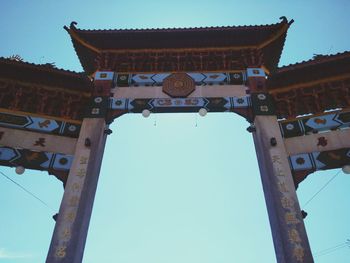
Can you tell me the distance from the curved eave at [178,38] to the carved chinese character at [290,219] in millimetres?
5776

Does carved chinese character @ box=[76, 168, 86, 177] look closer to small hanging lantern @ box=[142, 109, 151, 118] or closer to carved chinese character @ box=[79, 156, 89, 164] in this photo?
carved chinese character @ box=[79, 156, 89, 164]

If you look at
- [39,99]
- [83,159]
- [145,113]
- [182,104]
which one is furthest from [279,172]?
[39,99]

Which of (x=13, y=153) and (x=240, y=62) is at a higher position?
(x=240, y=62)

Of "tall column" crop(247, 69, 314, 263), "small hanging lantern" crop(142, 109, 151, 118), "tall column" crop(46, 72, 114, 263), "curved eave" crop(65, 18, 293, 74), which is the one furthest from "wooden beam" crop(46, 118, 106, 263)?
"tall column" crop(247, 69, 314, 263)

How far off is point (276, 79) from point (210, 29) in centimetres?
272

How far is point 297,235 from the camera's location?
6348 mm

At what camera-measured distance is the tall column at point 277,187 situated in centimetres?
624

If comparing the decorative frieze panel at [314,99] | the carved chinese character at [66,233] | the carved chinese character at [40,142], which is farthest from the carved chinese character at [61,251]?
the decorative frieze panel at [314,99]

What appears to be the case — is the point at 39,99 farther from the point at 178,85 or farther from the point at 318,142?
the point at 318,142

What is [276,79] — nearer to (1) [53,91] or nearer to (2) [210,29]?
(2) [210,29]

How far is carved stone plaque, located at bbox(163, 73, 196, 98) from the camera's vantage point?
9.15 meters

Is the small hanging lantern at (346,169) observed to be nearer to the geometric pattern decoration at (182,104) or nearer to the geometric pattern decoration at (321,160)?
the geometric pattern decoration at (321,160)

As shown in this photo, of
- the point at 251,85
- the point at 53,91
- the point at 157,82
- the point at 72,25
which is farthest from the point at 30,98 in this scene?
the point at 251,85

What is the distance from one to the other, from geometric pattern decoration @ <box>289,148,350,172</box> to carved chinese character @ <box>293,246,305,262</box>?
2.05 m
